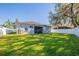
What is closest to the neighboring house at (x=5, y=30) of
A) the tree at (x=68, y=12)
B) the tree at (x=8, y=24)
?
the tree at (x=8, y=24)

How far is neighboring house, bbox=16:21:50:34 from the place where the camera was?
7.02ft

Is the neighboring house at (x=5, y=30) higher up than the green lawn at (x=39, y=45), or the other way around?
the neighboring house at (x=5, y=30)

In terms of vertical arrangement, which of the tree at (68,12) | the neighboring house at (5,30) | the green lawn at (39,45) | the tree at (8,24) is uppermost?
the tree at (68,12)

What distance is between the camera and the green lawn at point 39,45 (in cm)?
212

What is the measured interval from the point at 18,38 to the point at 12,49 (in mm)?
120

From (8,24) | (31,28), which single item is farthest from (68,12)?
(8,24)

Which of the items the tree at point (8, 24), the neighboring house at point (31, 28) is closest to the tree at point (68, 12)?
the neighboring house at point (31, 28)

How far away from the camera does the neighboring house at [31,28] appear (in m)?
2.14

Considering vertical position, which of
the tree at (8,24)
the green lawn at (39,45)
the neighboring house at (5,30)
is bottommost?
the green lawn at (39,45)

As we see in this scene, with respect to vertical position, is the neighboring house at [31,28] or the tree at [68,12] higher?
the tree at [68,12]

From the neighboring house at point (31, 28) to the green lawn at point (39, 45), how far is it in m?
0.04

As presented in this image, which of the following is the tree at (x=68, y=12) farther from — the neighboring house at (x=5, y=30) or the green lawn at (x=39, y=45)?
the neighboring house at (x=5, y=30)

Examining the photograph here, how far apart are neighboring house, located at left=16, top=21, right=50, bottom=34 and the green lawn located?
0.13 feet

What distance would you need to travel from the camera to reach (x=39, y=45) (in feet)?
6.99
